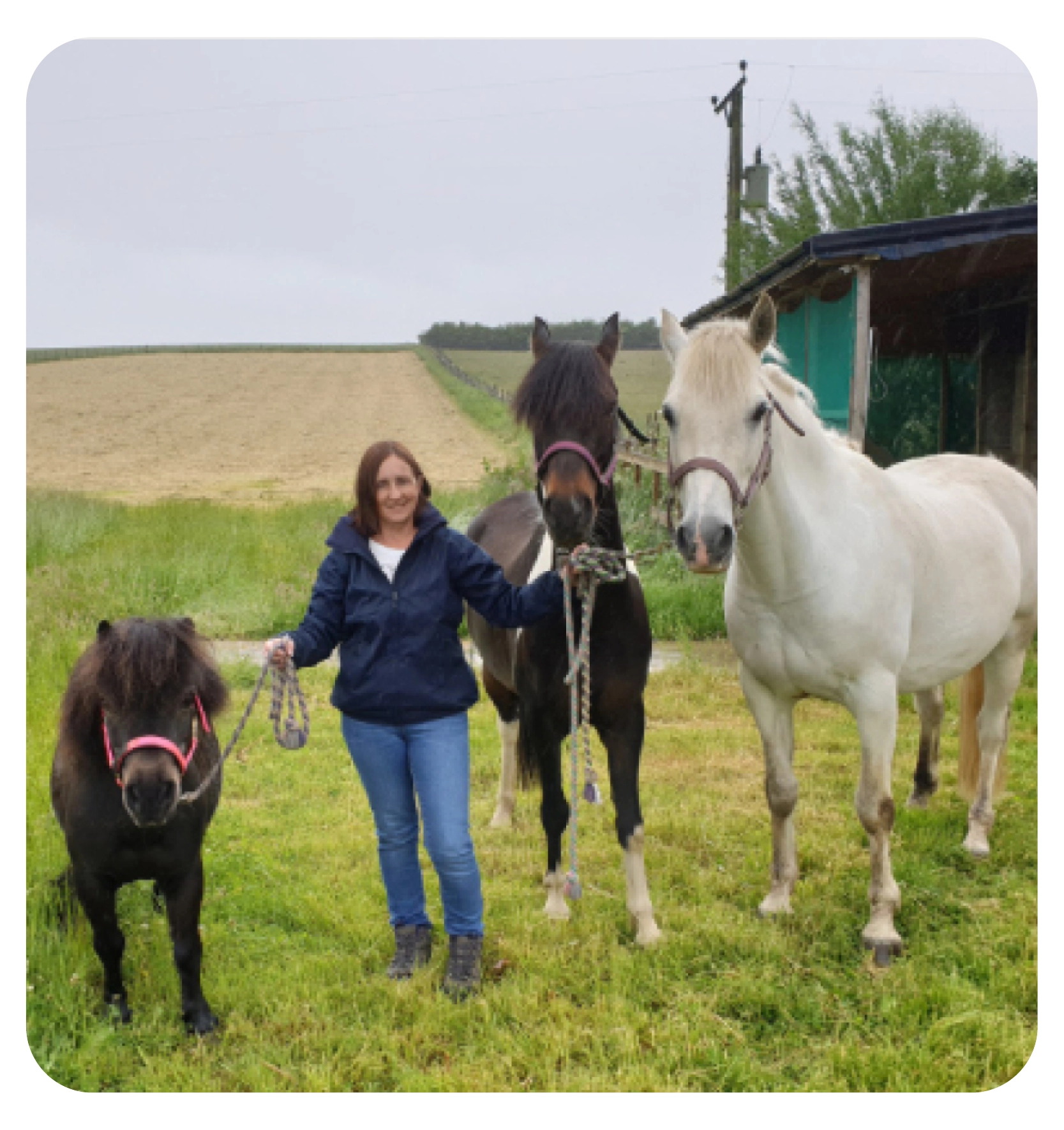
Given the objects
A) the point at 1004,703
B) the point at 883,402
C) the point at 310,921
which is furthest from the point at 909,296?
the point at 310,921

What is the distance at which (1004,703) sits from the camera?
4.48 m

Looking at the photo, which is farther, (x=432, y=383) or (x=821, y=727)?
(x=432, y=383)

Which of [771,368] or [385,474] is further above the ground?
[771,368]

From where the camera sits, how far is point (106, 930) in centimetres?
291

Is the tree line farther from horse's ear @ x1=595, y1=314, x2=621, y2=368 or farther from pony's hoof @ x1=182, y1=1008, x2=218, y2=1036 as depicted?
pony's hoof @ x1=182, y1=1008, x2=218, y2=1036

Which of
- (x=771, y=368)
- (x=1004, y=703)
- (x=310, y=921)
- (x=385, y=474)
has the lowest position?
(x=310, y=921)

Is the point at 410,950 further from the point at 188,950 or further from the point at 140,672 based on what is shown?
the point at 140,672

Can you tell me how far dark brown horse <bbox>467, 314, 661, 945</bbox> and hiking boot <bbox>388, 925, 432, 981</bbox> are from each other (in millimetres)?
528

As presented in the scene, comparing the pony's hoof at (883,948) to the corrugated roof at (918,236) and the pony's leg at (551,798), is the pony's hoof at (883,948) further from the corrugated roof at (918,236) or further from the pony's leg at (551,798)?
the corrugated roof at (918,236)

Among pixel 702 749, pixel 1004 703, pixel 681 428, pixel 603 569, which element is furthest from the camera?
pixel 702 749

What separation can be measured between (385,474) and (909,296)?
7061mm

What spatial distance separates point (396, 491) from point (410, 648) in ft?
1.68

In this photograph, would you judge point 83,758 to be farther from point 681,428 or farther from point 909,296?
point 909,296

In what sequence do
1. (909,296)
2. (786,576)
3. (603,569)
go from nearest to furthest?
(603,569) → (786,576) → (909,296)
